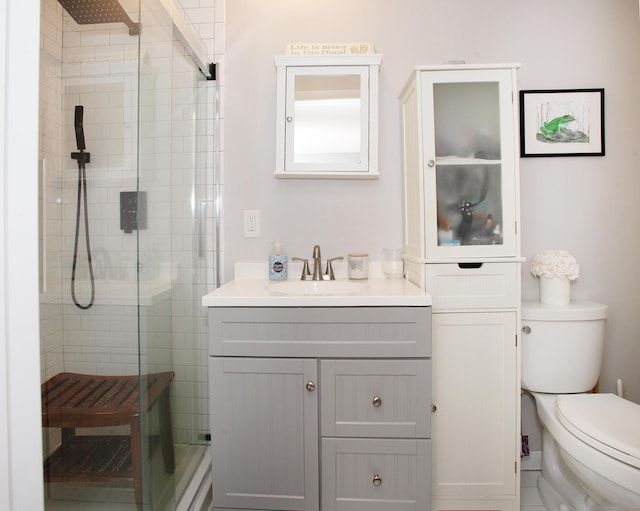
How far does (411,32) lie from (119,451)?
1.91 m

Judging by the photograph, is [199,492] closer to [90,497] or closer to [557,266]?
[90,497]

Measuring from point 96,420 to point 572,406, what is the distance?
149 cm

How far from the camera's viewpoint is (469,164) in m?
1.46

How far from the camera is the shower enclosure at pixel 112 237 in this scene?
860 mm

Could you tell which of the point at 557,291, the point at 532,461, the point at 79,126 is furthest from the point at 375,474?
the point at 79,126

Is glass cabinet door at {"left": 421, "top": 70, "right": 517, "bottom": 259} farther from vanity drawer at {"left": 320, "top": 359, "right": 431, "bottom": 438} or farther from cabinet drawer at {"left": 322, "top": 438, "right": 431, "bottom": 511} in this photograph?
cabinet drawer at {"left": 322, "top": 438, "right": 431, "bottom": 511}

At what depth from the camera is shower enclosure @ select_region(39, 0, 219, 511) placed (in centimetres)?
86

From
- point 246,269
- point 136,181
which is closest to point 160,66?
point 136,181

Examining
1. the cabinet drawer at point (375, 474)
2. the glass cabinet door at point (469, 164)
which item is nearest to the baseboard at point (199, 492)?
the cabinet drawer at point (375, 474)

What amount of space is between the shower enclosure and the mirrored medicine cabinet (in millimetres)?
438

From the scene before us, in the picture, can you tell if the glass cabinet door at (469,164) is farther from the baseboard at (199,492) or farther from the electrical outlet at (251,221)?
the baseboard at (199,492)

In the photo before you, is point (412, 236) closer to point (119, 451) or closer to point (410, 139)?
point (410, 139)

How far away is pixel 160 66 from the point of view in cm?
117

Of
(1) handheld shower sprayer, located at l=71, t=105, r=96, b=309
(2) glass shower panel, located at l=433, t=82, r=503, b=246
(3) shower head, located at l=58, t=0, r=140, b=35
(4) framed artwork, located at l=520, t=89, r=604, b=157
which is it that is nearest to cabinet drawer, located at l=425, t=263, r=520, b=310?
(2) glass shower panel, located at l=433, t=82, r=503, b=246
